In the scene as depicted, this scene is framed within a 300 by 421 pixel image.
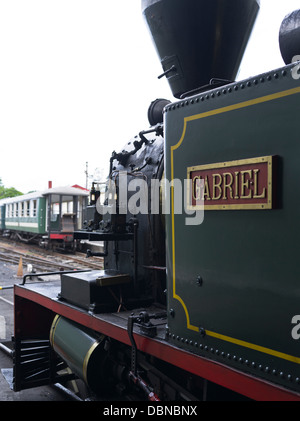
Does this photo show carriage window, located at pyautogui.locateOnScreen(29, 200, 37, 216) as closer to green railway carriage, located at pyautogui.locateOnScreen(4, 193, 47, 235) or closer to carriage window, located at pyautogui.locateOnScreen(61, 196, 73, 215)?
green railway carriage, located at pyautogui.locateOnScreen(4, 193, 47, 235)

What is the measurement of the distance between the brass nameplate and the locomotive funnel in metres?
1.26

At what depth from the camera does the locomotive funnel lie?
301 cm

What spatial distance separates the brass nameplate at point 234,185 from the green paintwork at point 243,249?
0.12 ft

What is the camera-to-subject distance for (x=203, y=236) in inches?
88.4

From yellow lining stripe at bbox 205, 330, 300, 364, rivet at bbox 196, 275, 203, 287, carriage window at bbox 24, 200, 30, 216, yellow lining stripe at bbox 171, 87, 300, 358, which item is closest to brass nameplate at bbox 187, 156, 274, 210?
yellow lining stripe at bbox 171, 87, 300, 358

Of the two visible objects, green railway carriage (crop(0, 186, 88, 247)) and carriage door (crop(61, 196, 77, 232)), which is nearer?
green railway carriage (crop(0, 186, 88, 247))

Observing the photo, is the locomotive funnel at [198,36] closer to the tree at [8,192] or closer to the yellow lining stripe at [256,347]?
the yellow lining stripe at [256,347]

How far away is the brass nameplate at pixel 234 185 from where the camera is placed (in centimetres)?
189

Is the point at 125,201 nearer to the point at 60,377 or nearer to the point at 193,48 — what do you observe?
the point at 193,48

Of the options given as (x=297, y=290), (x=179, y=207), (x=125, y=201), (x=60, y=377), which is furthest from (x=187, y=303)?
(x=60, y=377)

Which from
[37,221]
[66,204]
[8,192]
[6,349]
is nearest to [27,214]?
[37,221]

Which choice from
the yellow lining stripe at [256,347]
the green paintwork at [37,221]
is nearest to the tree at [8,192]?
the green paintwork at [37,221]

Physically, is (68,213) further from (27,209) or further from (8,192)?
(8,192)
